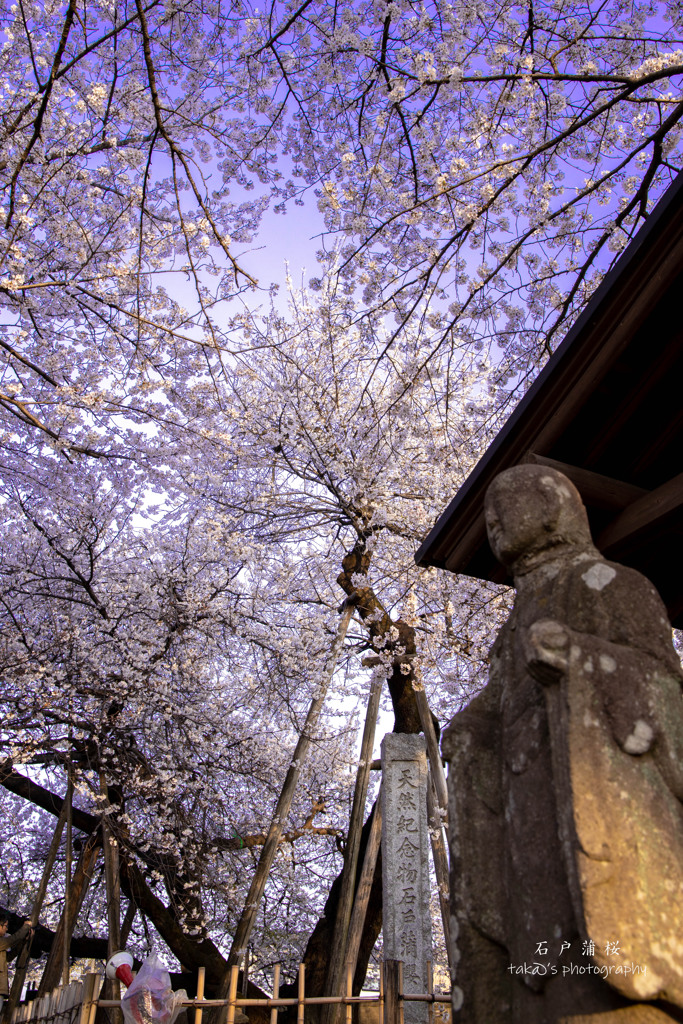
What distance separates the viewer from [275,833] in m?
8.47

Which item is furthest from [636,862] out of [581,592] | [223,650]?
[223,650]

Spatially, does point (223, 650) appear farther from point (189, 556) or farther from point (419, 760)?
point (419, 760)

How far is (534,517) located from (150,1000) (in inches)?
189

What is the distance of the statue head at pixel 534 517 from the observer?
2.69 m

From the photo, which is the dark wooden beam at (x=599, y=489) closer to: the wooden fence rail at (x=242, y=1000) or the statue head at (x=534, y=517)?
the statue head at (x=534, y=517)

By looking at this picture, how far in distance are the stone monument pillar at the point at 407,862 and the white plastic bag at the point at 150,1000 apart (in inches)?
112

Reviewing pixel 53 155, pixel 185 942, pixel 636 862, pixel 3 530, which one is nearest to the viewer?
pixel 636 862

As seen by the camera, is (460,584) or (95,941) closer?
(460,584)

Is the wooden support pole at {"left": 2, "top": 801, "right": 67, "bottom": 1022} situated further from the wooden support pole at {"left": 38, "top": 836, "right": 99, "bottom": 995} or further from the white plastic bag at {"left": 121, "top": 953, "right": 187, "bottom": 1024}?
the white plastic bag at {"left": 121, "top": 953, "right": 187, "bottom": 1024}

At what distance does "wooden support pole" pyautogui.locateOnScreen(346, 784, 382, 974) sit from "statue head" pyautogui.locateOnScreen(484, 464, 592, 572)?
259 inches

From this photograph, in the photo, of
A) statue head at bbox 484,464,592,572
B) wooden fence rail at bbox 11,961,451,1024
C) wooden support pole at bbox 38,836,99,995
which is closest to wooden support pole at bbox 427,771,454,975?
wooden fence rail at bbox 11,961,451,1024

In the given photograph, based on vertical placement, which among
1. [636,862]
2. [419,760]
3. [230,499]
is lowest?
[636,862]

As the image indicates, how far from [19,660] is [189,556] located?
2989mm

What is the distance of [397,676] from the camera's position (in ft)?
32.4
